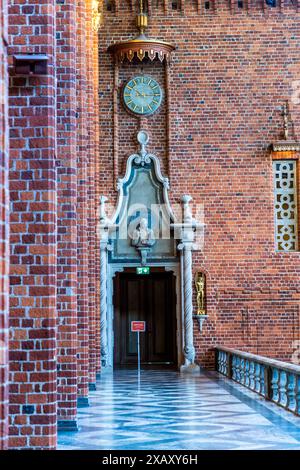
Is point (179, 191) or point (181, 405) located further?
point (179, 191)

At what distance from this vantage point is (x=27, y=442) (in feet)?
24.4

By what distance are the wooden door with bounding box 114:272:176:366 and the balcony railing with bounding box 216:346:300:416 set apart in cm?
267

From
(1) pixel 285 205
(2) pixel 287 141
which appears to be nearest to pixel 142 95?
(2) pixel 287 141

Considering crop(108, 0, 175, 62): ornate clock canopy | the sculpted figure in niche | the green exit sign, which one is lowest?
→ the green exit sign

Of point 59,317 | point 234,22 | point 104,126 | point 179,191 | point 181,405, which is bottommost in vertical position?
point 181,405

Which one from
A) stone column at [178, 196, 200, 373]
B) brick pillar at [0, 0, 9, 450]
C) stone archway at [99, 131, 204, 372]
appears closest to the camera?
brick pillar at [0, 0, 9, 450]

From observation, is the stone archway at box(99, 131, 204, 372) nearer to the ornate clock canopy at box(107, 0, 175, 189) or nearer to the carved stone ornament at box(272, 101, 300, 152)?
the ornate clock canopy at box(107, 0, 175, 189)

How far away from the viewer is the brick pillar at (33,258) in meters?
7.29

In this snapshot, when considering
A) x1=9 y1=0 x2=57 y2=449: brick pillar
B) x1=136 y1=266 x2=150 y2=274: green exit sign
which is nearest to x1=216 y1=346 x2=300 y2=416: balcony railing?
x1=136 y1=266 x2=150 y2=274: green exit sign

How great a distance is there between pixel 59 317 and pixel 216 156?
12126 mm

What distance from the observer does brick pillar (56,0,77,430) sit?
35.0ft

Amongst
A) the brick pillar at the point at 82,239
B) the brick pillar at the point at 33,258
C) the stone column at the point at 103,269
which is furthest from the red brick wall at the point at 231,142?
the brick pillar at the point at 33,258
